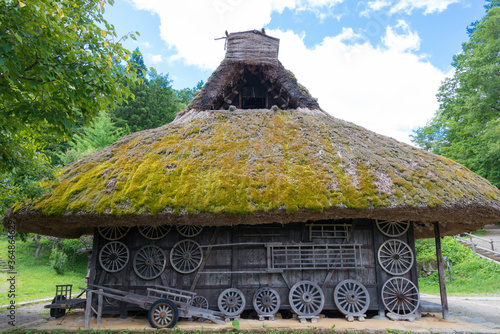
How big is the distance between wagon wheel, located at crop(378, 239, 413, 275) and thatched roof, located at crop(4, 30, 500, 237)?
81 centimetres

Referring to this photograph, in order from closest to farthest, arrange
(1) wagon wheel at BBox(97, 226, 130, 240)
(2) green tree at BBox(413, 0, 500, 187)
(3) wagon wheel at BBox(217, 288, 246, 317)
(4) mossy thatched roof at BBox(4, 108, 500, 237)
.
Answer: (4) mossy thatched roof at BBox(4, 108, 500, 237) < (3) wagon wheel at BBox(217, 288, 246, 317) < (1) wagon wheel at BBox(97, 226, 130, 240) < (2) green tree at BBox(413, 0, 500, 187)

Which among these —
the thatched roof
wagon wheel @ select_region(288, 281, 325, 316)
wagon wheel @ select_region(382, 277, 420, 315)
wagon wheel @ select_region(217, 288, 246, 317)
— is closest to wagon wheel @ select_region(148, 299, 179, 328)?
wagon wheel @ select_region(217, 288, 246, 317)

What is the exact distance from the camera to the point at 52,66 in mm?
3893

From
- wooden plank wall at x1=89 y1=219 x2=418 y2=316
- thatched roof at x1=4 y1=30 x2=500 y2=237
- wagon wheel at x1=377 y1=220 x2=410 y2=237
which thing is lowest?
wooden plank wall at x1=89 y1=219 x2=418 y2=316

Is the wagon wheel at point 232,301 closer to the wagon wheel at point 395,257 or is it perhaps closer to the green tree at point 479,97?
the wagon wheel at point 395,257

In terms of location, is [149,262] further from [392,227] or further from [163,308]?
[392,227]

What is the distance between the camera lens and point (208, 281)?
6.64 meters

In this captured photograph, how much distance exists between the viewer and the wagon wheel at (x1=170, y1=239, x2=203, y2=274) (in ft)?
21.7

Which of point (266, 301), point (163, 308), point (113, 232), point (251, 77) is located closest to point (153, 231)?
point (113, 232)

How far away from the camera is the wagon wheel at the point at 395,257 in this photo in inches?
265

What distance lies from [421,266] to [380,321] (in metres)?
12.9

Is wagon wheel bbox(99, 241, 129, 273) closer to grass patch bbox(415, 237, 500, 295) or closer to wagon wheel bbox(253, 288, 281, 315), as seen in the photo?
wagon wheel bbox(253, 288, 281, 315)

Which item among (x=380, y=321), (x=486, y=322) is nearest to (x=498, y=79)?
(x=486, y=322)

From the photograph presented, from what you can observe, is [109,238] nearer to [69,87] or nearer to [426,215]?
[69,87]
